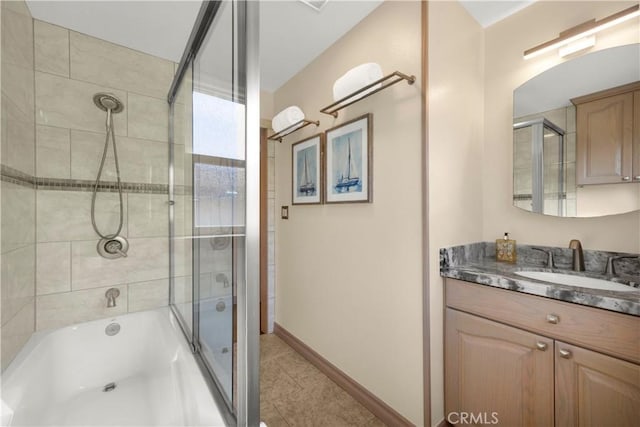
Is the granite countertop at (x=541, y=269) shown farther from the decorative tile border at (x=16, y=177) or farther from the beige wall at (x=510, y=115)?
the decorative tile border at (x=16, y=177)

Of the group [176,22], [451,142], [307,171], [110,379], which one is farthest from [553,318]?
[176,22]

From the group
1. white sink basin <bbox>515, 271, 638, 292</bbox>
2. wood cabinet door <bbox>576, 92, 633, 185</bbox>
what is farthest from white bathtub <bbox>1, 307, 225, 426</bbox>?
wood cabinet door <bbox>576, 92, 633, 185</bbox>

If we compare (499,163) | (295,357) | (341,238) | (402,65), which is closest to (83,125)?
(341,238)

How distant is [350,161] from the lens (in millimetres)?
1757

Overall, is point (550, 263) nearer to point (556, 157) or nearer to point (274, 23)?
point (556, 157)

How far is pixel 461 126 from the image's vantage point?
1.56 m

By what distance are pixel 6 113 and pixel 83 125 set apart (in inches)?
23.1

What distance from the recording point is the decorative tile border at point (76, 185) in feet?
A: 4.47

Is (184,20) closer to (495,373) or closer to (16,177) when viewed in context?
(16,177)

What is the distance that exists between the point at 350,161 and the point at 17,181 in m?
1.81

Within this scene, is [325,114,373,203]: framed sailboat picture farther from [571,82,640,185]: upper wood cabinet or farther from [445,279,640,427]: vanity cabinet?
[571,82,640,185]: upper wood cabinet

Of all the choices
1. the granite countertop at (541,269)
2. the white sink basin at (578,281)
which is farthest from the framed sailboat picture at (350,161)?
the white sink basin at (578,281)

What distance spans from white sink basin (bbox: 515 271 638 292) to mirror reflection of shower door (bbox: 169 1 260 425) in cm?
139

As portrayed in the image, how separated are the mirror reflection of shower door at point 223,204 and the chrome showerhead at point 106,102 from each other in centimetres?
54
